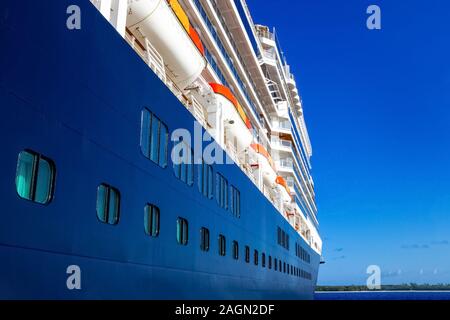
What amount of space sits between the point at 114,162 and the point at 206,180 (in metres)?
4.86

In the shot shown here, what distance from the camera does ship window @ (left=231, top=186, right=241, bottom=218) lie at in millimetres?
14133

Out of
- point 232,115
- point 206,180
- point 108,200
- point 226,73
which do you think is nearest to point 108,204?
point 108,200

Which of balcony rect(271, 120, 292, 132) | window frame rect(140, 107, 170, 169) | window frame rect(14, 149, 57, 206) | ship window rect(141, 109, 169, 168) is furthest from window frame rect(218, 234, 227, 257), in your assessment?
balcony rect(271, 120, 292, 132)

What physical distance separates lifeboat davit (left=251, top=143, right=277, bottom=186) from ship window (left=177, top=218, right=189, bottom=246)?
1129 centimetres

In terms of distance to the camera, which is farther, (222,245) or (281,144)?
(281,144)

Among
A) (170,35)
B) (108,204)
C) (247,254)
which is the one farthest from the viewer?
(247,254)

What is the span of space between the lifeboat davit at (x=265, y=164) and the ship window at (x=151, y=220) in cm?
1266

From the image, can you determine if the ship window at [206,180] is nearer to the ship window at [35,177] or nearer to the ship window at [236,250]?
the ship window at [236,250]

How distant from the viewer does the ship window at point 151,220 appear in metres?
8.12

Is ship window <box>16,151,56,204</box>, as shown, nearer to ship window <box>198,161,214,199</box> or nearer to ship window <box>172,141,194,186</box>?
ship window <box>172,141,194,186</box>

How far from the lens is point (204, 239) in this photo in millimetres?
11148

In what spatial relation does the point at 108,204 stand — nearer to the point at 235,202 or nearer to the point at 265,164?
the point at 235,202
